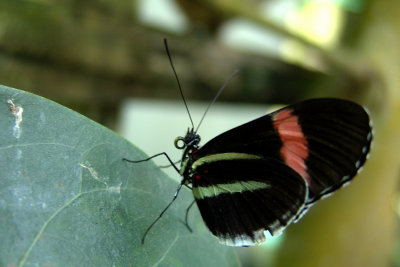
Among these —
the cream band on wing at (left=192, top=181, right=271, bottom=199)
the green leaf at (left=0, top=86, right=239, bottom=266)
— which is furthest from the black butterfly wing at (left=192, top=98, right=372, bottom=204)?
the green leaf at (left=0, top=86, right=239, bottom=266)

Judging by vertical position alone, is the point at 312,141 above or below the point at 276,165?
above

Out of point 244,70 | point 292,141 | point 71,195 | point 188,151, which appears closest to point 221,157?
point 188,151

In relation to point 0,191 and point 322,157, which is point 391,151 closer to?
point 322,157

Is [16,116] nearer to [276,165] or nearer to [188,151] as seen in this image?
[188,151]

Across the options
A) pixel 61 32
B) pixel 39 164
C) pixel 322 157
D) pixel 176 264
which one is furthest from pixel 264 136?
pixel 61 32

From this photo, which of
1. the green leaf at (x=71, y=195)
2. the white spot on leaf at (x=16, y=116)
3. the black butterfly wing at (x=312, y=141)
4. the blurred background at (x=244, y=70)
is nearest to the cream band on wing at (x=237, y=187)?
the black butterfly wing at (x=312, y=141)

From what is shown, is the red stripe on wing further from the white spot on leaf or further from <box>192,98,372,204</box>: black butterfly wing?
the white spot on leaf

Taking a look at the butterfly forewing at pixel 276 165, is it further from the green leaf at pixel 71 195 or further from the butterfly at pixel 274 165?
the green leaf at pixel 71 195
